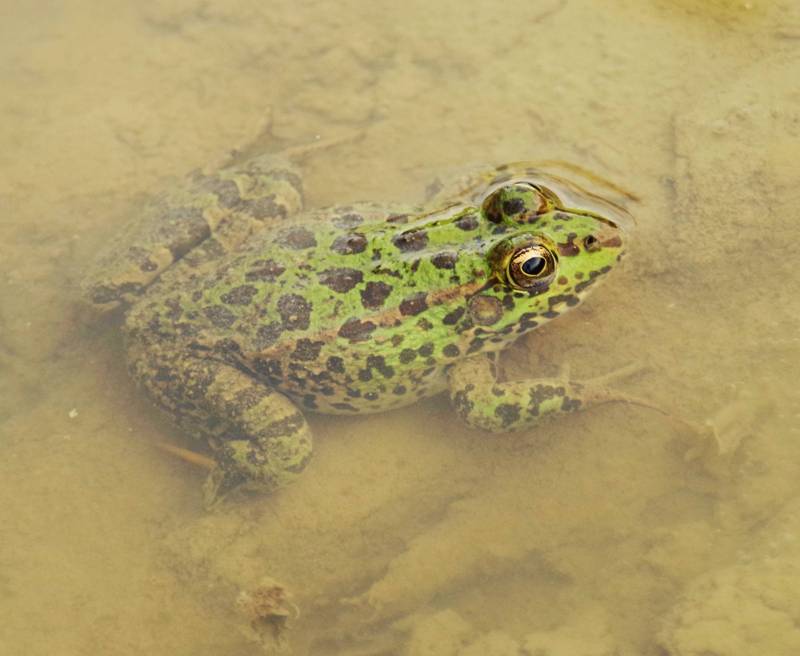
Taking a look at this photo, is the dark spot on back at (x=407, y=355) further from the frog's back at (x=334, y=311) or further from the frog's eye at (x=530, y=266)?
the frog's eye at (x=530, y=266)

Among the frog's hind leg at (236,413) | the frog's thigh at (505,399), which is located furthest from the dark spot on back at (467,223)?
the frog's hind leg at (236,413)

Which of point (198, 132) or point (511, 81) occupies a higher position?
point (511, 81)

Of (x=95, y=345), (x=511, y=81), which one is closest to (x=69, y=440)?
(x=95, y=345)

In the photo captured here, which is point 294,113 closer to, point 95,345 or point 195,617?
point 95,345

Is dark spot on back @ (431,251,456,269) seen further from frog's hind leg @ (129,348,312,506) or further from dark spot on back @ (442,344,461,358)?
frog's hind leg @ (129,348,312,506)

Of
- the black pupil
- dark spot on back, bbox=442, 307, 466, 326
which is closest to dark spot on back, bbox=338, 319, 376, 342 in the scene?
dark spot on back, bbox=442, 307, 466, 326

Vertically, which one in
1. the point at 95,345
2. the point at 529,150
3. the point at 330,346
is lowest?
the point at 95,345

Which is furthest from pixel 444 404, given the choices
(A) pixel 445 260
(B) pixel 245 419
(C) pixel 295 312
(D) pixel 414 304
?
(B) pixel 245 419

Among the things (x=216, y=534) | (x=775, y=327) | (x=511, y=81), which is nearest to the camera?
(x=775, y=327)
